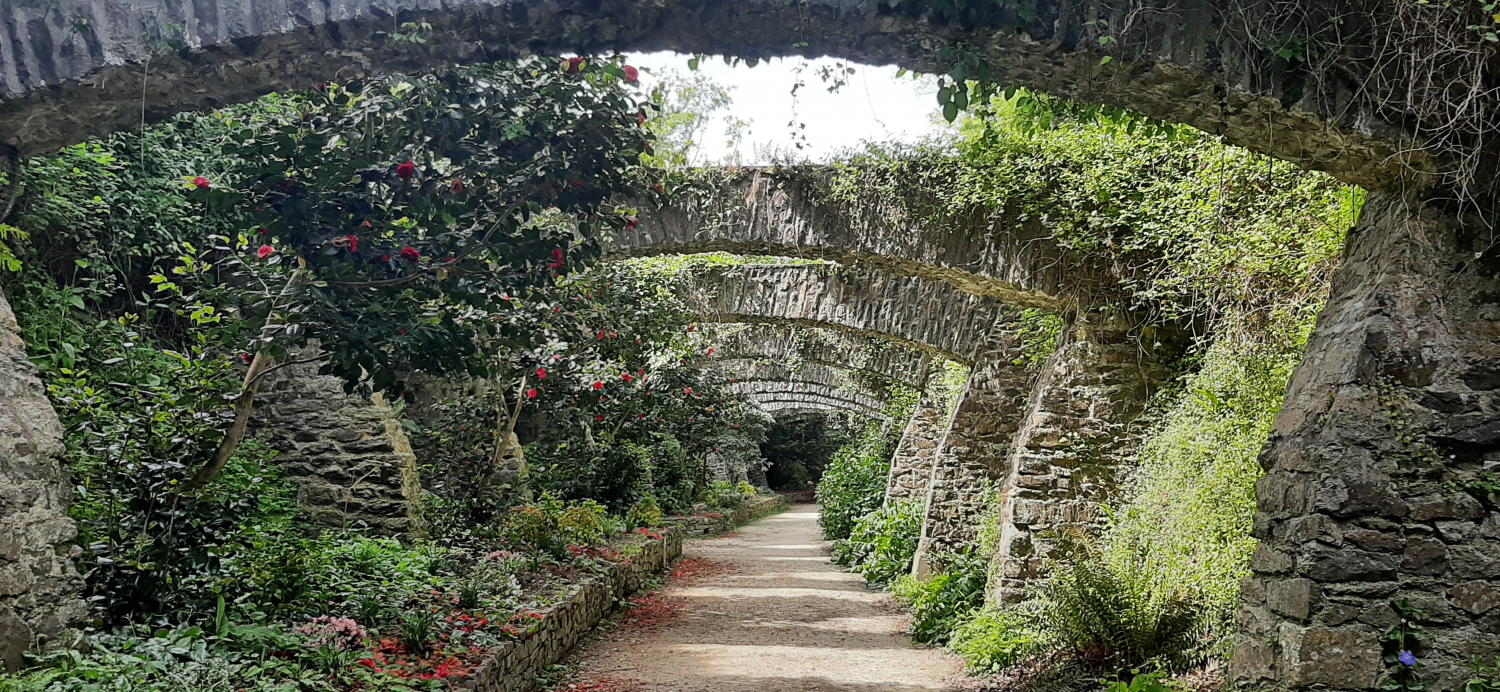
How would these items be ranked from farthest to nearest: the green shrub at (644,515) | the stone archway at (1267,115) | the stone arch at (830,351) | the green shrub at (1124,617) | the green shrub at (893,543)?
1. the stone arch at (830,351)
2. the green shrub at (644,515)
3. the green shrub at (893,543)
4. the green shrub at (1124,617)
5. the stone archway at (1267,115)

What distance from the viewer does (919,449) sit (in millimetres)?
11359

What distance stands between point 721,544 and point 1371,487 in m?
12.0

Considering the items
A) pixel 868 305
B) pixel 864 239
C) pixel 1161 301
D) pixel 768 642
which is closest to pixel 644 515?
pixel 768 642

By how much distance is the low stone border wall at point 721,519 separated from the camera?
14109 millimetres

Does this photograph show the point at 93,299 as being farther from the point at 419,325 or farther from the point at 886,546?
the point at 886,546

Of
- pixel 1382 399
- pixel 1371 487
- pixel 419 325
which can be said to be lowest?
pixel 1371 487

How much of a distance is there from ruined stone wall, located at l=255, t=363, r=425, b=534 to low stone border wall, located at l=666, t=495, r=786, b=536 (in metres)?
6.12

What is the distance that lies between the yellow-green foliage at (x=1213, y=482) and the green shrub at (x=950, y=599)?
206 cm

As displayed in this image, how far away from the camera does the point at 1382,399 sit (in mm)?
3115

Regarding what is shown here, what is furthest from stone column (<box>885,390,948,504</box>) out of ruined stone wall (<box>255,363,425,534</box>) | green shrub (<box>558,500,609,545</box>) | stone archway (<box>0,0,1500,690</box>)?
stone archway (<box>0,0,1500,690</box>)

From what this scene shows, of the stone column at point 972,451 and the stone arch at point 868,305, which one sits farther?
the stone column at point 972,451

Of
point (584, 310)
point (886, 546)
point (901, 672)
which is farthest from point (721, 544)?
point (901, 672)

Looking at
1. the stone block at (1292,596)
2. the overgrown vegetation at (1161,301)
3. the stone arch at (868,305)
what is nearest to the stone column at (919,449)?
the stone arch at (868,305)

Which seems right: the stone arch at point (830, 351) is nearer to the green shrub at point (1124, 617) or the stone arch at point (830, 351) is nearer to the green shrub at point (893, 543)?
the green shrub at point (893, 543)
